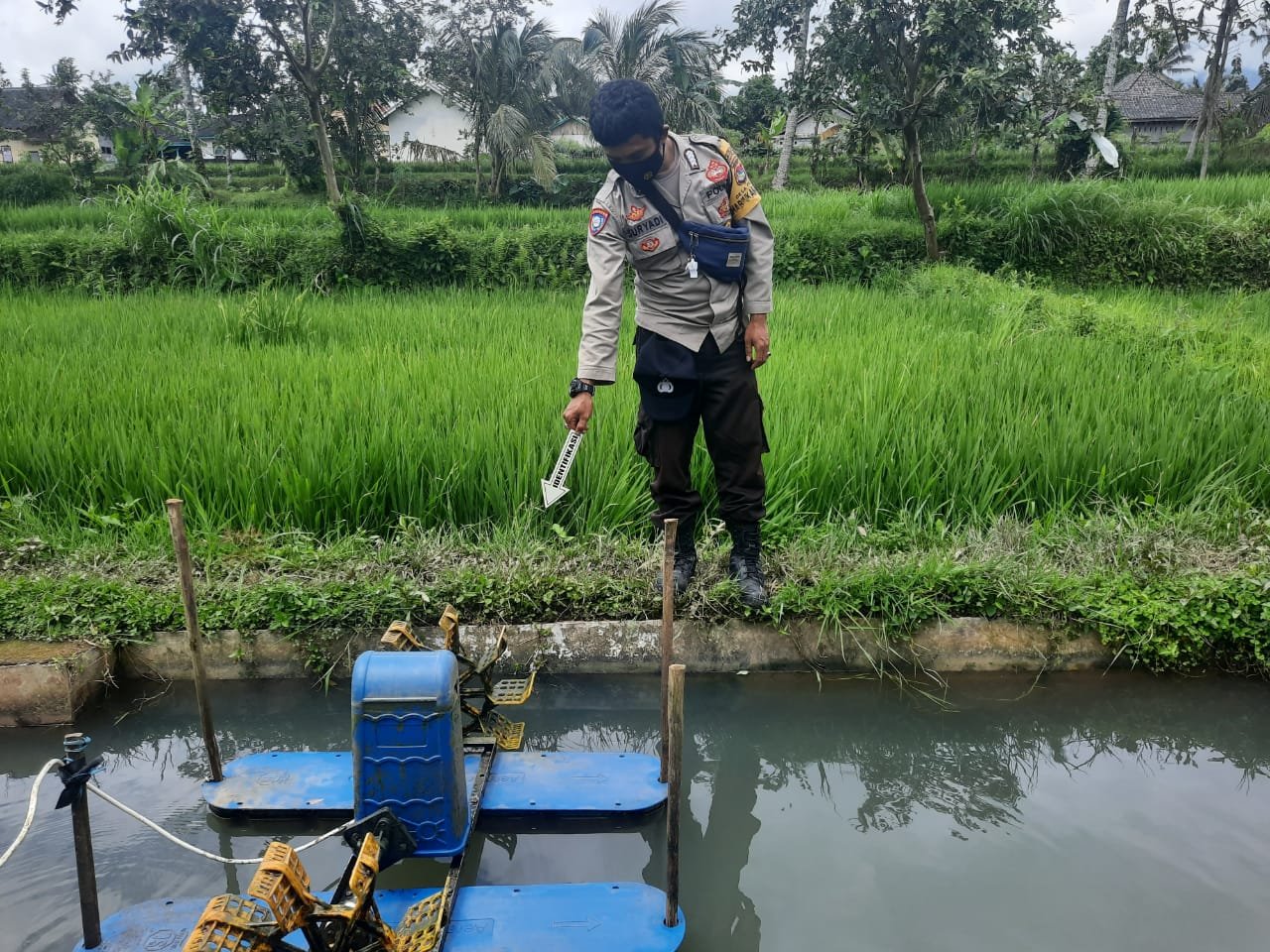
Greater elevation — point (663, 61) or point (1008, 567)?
point (663, 61)

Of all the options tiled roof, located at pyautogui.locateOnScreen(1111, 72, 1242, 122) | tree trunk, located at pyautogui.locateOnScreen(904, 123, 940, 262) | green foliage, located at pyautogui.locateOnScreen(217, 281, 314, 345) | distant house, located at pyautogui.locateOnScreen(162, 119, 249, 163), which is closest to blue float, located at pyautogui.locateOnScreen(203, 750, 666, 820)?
green foliage, located at pyautogui.locateOnScreen(217, 281, 314, 345)

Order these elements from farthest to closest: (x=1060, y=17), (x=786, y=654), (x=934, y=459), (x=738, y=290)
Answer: (x=1060, y=17)
(x=934, y=459)
(x=786, y=654)
(x=738, y=290)

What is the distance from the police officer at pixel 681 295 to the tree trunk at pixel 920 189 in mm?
6007

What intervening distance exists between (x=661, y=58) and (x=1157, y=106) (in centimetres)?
1667

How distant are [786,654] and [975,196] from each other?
7.71 m

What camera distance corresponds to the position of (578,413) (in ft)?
8.29

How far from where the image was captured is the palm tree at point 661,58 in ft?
53.4

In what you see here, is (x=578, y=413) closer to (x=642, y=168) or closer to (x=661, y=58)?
(x=642, y=168)

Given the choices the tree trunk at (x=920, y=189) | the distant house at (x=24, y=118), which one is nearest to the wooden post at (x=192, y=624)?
the tree trunk at (x=920, y=189)

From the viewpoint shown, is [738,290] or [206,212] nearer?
[738,290]

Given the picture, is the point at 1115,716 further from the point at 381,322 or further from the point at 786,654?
the point at 381,322

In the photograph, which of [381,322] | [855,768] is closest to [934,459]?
[855,768]

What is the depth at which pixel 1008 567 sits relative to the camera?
2.90 meters

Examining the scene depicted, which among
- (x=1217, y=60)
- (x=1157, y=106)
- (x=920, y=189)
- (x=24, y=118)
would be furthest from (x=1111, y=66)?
(x=24, y=118)
